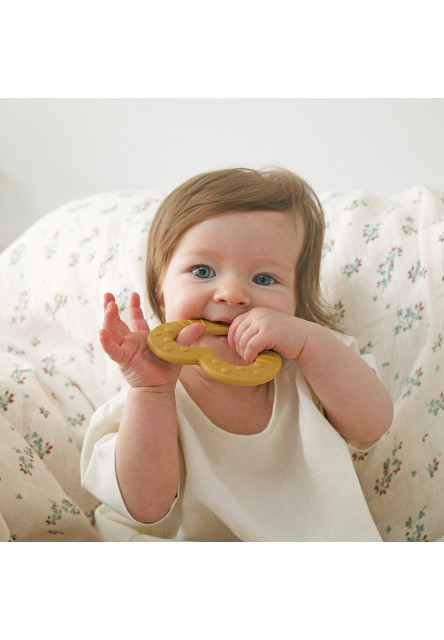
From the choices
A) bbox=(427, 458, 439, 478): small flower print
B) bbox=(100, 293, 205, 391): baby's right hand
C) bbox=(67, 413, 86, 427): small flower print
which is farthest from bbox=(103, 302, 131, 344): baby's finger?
bbox=(427, 458, 439, 478): small flower print

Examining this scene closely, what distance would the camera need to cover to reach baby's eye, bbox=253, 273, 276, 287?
72cm

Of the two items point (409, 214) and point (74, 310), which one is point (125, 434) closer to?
point (74, 310)

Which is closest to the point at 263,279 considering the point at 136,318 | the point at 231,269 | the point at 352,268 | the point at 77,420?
the point at 231,269

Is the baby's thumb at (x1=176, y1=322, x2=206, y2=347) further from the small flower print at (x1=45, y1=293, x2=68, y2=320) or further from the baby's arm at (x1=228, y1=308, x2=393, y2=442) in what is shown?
the small flower print at (x1=45, y1=293, x2=68, y2=320)

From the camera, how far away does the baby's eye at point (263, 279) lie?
2.35 feet

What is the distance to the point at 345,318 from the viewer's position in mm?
908

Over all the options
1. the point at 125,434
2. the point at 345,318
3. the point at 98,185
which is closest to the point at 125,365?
the point at 125,434

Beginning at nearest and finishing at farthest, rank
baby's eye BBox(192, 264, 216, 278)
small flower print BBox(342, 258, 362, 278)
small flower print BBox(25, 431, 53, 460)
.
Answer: baby's eye BBox(192, 264, 216, 278) → small flower print BBox(25, 431, 53, 460) → small flower print BBox(342, 258, 362, 278)

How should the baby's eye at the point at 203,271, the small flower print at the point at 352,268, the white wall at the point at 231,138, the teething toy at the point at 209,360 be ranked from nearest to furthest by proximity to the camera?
1. the teething toy at the point at 209,360
2. the baby's eye at the point at 203,271
3. the small flower print at the point at 352,268
4. the white wall at the point at 231,138

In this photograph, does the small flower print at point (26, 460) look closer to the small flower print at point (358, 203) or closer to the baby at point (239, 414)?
the baby at point (239, 414)

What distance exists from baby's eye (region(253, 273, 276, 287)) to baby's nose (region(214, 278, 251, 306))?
26 mm

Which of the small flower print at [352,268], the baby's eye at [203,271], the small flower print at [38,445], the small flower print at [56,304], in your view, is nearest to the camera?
the baby's eye at [203,271]

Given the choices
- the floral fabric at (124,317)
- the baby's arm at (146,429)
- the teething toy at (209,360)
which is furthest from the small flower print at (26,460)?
the teething toy at (209,360)

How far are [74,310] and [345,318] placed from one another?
422 millimetres
